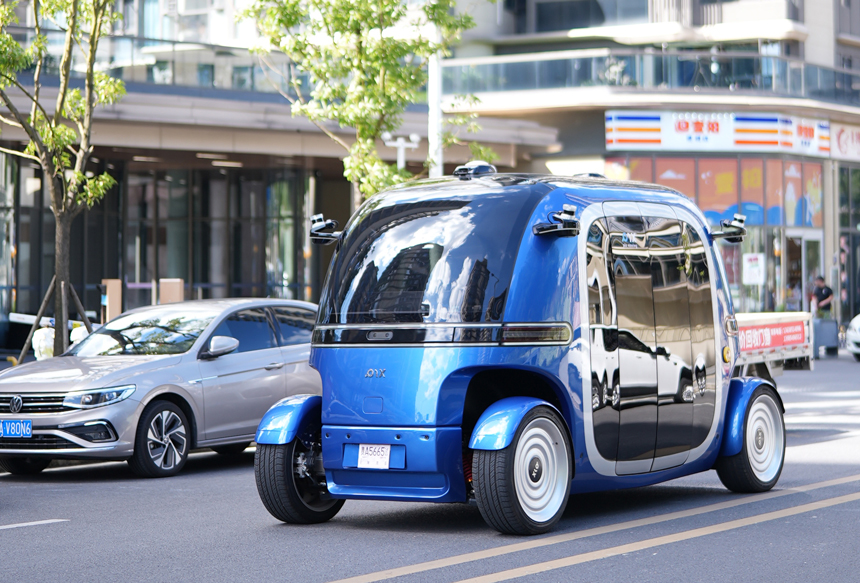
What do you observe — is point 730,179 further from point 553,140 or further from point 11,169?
point 11,169

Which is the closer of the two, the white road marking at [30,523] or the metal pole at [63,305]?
the white road marking at [30,523]

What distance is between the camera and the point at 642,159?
111 ft

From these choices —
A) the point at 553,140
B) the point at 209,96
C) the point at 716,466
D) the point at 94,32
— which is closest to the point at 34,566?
the point at 716,466

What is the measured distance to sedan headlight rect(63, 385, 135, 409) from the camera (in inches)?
407

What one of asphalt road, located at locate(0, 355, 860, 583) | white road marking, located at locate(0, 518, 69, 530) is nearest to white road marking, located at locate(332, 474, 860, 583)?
asphalt road, located at locate(0, 355, 860, 583)

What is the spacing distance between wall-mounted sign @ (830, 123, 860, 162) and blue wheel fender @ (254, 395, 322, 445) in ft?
102

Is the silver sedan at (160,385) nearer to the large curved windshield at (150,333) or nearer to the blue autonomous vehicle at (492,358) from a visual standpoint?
the large curved windshield at (150,333)

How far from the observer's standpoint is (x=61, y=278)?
14.3 m

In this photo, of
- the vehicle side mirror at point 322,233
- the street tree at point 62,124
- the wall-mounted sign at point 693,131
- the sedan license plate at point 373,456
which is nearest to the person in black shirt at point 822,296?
the wall-mounted sign at point 693,131

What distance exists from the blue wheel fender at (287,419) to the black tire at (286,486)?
0.15 ft

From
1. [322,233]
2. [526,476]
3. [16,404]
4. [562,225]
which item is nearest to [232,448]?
[16,404]

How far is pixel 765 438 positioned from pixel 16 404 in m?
5.94

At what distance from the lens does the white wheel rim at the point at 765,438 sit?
888 cm

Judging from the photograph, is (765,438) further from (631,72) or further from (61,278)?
(631,72)
